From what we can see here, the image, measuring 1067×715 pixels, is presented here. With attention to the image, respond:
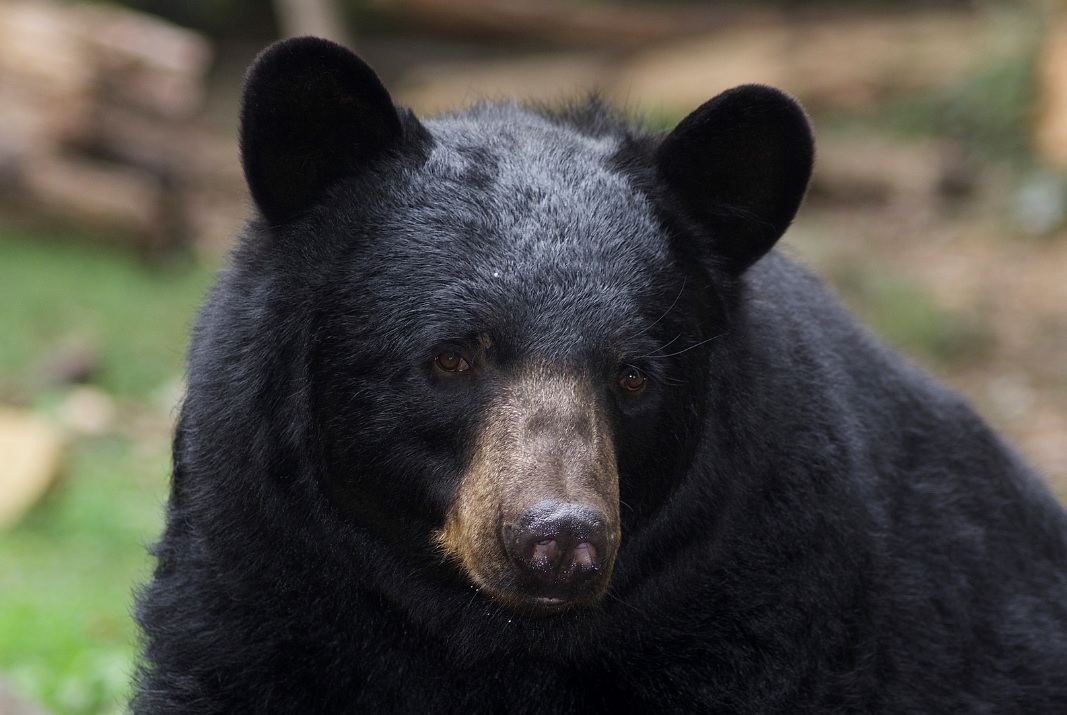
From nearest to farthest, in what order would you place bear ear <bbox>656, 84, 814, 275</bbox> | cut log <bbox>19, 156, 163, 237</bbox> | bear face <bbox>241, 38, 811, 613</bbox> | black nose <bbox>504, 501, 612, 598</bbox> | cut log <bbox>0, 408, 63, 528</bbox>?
black nose <bbox>504, 501, 612, 598</bbox> → bear face <bbox>241, 38, 811, 613</bbox> → bear ear <bbox>656, 84, 814, 275</bbox> → cut log <bbox>0, 408, 63, 528</bbox> → cut log <bbox>19, 156, 163, 237</bbox>

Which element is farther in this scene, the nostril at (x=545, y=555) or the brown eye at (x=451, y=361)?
the brown eye at (x=451, y=361)

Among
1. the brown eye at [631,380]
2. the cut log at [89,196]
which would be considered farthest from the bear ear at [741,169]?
the cut log at [89,196]

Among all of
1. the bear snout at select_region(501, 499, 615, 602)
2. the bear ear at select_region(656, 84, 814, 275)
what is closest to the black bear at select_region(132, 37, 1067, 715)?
the bear ear at select_region(656, 84, 814, 275)

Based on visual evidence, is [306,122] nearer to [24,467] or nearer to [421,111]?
[24,467]

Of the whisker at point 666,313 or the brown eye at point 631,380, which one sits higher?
the whisker at point 666,313

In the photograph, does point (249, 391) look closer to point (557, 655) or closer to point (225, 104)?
point (557, 655)

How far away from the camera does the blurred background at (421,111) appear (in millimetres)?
8867

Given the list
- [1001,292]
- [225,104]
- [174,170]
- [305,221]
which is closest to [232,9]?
[225,104]

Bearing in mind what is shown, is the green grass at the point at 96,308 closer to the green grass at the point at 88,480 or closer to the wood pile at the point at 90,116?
the green grass at the point at 88,480

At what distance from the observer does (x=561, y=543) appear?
3330mm

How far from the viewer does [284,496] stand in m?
3.96

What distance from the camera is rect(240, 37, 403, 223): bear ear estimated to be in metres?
3.72

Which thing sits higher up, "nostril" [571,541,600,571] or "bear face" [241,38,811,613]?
"bear face" [241,38,811,613]

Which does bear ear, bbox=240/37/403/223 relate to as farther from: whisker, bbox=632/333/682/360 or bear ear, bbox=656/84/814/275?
whisker, bbox=632/333/682/360
